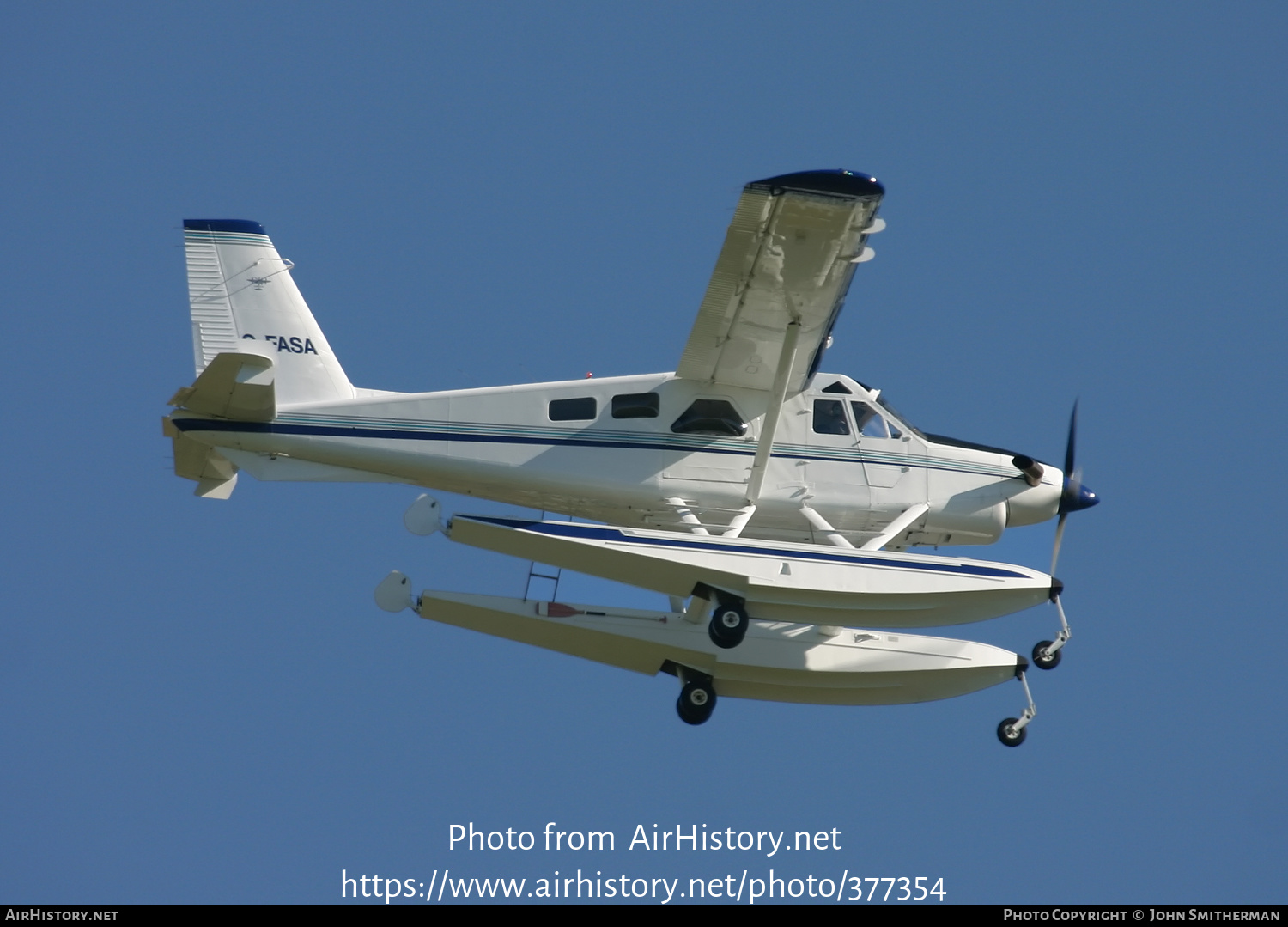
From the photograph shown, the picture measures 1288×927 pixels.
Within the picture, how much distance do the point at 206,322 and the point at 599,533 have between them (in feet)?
14.9

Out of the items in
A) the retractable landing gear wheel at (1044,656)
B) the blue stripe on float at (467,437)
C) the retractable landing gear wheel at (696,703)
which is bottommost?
the retractable landing gear wheel at (696,703)

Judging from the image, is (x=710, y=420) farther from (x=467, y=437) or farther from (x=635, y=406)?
(x=467, y=437)

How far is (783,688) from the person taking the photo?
48.2 ft

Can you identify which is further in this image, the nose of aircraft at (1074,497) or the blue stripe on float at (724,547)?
the nose of aircraft at (1074,497)

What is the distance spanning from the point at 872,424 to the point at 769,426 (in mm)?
1256

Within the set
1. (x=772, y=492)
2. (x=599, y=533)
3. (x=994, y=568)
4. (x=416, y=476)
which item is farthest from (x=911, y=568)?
(x=416, y=476)

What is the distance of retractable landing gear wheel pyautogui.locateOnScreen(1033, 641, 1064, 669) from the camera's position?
1460 cm

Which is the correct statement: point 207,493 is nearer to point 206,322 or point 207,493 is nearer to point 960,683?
point 206,322

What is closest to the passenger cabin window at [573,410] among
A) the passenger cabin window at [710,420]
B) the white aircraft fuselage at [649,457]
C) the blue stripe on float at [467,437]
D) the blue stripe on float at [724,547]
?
the white aircraft fuselage at [649,457]

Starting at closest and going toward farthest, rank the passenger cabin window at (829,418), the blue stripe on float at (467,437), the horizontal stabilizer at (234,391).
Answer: the horizontal stabilizer at (234,391) → the blue stripe on float at (467,437) → the passenger cabin window at (829,418)

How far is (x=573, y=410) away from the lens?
14141mm

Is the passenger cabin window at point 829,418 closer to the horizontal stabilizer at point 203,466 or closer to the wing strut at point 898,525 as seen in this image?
the wing strut at point 898,525

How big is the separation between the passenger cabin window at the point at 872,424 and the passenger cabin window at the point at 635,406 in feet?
6.69

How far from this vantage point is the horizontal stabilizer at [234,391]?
13.1 metres
